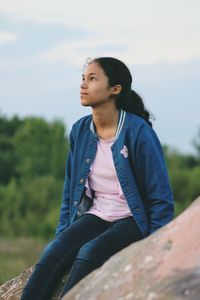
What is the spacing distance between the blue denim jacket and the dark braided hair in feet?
0.35

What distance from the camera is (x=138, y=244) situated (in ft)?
16.4

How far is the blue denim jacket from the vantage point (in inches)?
236

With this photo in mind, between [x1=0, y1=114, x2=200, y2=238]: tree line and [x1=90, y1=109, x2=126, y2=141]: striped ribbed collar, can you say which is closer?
[x1=90, y1=109, x2=126, y2=141]: striped ribbed collar

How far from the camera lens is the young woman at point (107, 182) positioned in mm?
5852

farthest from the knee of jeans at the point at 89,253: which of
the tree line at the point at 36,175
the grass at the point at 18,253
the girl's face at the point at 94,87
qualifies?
the tree line at the point at 36,175

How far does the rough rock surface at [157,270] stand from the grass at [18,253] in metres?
16.3

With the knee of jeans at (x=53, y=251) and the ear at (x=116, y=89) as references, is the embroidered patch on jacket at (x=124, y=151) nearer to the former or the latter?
the ear at (x=116, y=89)

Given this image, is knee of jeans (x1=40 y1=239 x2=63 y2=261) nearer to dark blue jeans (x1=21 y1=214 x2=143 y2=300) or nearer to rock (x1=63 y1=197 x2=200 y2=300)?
dark blue jeans (x1=21 y1=214 x2=143 y2=300)

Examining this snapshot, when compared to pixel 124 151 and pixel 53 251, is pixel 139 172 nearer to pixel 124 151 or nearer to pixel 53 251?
pixel 124 151

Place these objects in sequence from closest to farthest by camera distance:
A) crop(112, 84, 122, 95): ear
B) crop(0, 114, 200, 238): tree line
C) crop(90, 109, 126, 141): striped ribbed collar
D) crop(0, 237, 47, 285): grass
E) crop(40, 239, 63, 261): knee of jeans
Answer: crop(40, 239, 63, 261): knee of jeans → crop(90, 109, 126, 141): striped ribbed collar → crop(112, 84, 122, 95): ear → crop(0, 237, 47, 285): grass → crop(0, 114, 200, 238): tree line

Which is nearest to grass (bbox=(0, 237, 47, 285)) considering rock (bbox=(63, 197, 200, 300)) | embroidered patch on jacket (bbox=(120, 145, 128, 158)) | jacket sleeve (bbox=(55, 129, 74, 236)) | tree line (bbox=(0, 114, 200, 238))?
tree line (bbox=(0, 114, 200, 238))

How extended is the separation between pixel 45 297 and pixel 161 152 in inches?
40.1

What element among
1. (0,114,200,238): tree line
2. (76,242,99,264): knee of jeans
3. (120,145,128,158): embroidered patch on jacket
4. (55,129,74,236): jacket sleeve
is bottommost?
(0,114,200,238): tree line

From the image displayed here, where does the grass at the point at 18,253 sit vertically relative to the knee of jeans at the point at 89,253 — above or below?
below
